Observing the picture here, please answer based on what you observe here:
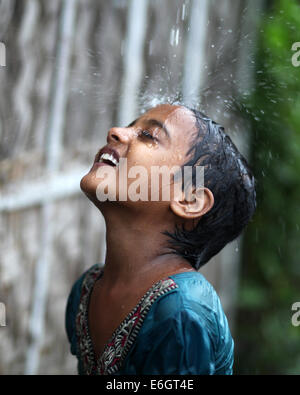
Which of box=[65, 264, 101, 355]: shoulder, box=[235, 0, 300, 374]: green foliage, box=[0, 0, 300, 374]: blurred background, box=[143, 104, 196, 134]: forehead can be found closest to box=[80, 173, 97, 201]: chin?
box=[143, 104, 196, 134]: forehead

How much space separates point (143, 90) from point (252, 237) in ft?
5.89

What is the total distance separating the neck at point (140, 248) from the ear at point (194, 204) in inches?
1.8

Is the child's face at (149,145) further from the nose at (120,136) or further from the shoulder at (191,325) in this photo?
the shoulder at (191,325)

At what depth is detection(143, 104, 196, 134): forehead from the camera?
3.81ft

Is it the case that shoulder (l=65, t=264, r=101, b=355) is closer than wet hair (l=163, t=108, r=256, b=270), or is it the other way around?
wet hair (l=163, t=108, r=256, b=270)

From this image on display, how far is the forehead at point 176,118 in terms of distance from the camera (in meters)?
1.16

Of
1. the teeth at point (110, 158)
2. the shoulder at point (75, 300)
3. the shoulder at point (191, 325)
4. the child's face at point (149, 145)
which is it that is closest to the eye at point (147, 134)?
the child's face at point (149, 145)

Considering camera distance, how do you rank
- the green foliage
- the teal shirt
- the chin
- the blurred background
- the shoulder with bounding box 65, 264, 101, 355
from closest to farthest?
the teal shirt
the chin
the shoulder with bounding box 65, 264, 101, 355
the blurred background
the green foliage

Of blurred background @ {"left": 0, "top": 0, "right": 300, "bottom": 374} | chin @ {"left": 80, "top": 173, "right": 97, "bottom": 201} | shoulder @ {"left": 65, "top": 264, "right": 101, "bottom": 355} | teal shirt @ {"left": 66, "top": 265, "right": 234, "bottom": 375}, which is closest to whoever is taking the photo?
teal shirt @ {"left": 66, "top": 265, "right": 234, "bottom": 375}

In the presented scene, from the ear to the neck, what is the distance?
45 millimetres

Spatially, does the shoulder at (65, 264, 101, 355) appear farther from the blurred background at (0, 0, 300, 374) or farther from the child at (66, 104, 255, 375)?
the blurred background at (0, 0, 300, 374)

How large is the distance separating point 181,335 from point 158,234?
28cm

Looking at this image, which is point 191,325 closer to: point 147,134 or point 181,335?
point 181,335
